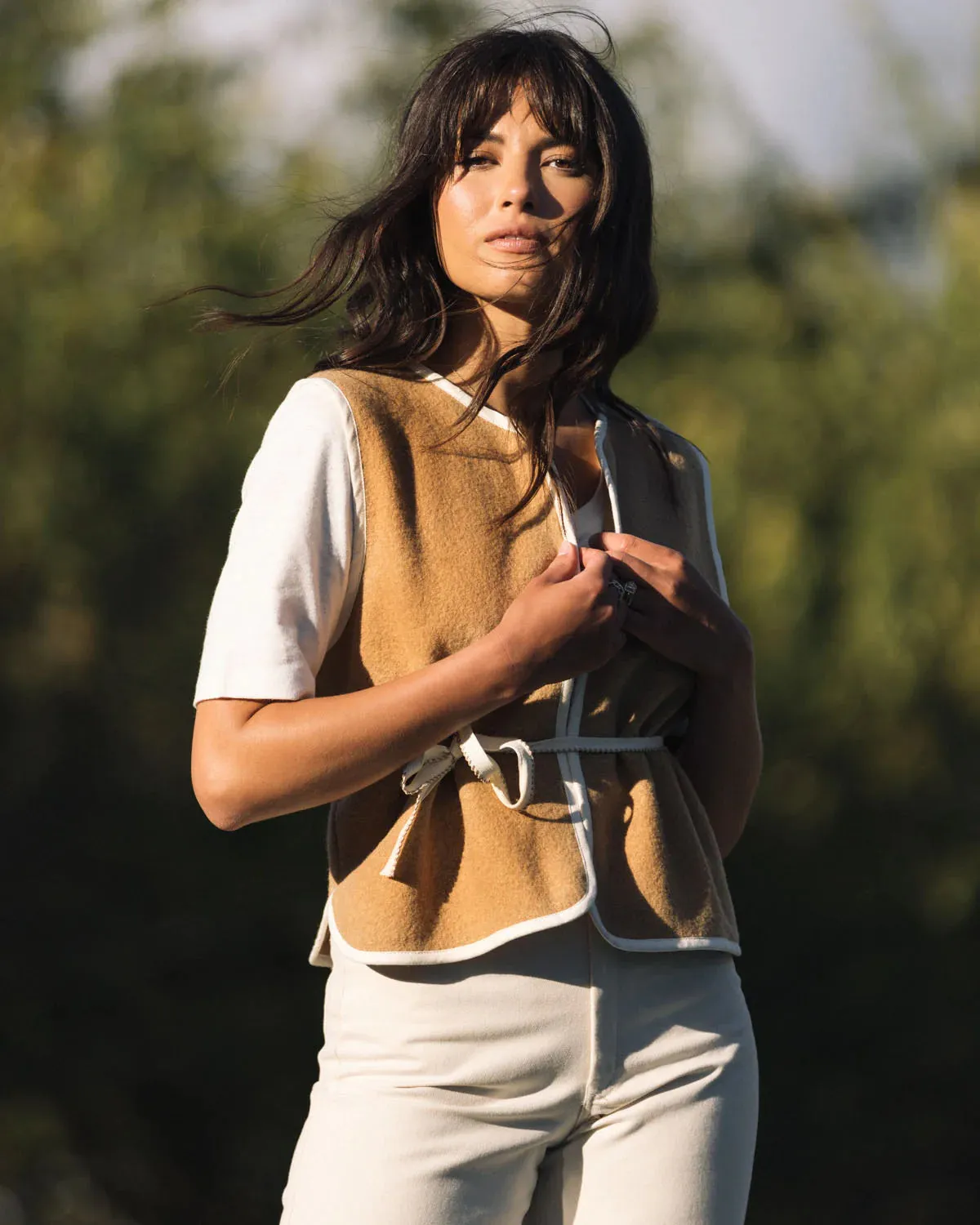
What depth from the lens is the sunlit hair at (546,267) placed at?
4.26ft

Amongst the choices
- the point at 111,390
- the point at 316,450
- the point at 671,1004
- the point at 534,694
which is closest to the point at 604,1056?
the point at 671,1004

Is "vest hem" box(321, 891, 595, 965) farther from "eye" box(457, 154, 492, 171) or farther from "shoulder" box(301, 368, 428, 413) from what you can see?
"eye" box(457, 154, 492, 171)

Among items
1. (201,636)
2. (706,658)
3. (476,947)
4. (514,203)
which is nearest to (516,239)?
(514,203)

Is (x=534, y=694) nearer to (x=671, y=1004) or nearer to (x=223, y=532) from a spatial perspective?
(x=671, y=1004)

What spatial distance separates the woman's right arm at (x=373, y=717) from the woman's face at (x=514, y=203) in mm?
292

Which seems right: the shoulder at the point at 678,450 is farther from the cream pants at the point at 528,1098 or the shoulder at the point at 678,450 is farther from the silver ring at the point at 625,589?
the cream pants at the point at 528,1098

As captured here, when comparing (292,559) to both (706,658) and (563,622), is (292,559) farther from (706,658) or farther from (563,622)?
(706,658)

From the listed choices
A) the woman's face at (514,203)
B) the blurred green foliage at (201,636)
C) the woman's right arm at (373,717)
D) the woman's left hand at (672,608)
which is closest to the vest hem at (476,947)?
the woman's right arm at (373,717)

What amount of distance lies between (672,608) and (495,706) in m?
0.21

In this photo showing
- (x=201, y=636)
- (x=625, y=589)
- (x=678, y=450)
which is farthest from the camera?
(x=201, y=636)

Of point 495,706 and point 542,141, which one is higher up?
point 542,141

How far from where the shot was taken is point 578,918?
45.8 inches

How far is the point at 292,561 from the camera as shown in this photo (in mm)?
1157

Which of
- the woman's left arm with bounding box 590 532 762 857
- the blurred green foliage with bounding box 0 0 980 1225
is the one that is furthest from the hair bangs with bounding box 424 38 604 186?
the blurred green foliage with bounding box 0 0 980 1225
